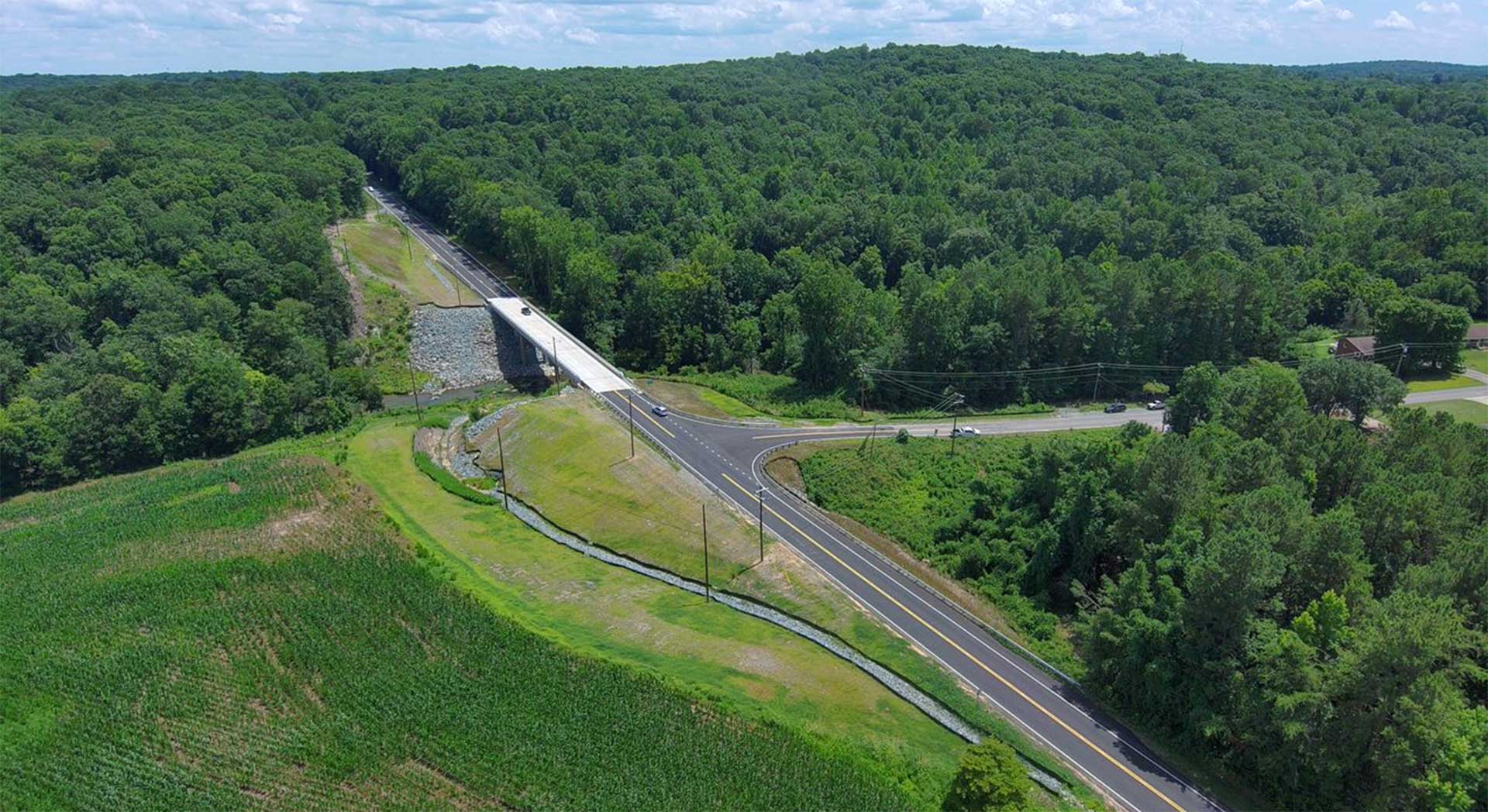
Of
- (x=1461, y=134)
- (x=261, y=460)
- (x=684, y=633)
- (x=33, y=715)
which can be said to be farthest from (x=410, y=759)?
(x=1461, y=134)

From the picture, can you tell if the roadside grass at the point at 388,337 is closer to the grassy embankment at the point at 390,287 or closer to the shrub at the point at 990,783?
the grassy embankment at the point at 390,287

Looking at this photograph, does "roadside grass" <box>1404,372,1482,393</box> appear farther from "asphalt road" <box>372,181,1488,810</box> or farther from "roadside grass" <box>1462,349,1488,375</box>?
"roadside grass" <box>1462,349,1488,375</box>

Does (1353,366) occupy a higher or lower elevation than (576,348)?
higher

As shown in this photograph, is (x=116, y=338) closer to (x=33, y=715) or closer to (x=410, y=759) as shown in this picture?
(x=33, y=715)

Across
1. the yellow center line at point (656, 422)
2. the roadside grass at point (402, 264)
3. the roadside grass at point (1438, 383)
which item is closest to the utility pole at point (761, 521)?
the yellow center line at point (656, 422)

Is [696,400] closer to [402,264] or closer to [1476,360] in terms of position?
[402,264]

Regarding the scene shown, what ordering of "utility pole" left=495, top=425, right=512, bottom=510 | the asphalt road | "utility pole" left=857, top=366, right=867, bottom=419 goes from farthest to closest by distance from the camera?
"utility pole" left=857, top=366, right=867, bottom=419, "utility pole" left=495, top=425, right=512, bottom=510, the asphalt road

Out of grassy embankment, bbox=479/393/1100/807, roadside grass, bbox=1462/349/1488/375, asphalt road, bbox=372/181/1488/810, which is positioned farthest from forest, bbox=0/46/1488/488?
grassy embankment, bbox=479/393/1100/807
